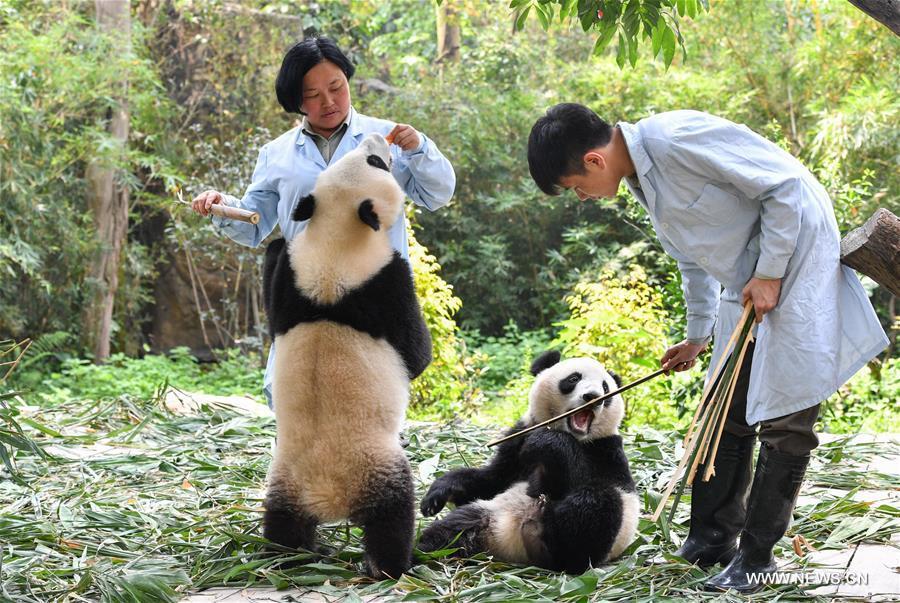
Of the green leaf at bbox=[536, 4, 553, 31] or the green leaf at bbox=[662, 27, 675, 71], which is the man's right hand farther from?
the green leaf at bbox=[536, 4, 553, 31]

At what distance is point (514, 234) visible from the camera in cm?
1073

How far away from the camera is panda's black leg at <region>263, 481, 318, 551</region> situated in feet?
9.89

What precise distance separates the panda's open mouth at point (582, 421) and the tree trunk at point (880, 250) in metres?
1.00

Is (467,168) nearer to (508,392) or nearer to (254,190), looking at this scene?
(508,392)

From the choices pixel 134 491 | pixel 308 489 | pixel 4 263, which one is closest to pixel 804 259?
pixel 308 489

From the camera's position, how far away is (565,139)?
284cm

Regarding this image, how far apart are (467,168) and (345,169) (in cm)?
768

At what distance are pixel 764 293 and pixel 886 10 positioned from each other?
88cm

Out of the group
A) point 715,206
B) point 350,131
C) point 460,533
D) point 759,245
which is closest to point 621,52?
point 715,206

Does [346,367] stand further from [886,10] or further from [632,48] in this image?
[886,10]

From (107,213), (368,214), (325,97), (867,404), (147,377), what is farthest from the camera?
(107,213)

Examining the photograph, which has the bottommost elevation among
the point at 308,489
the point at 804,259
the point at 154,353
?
the point at 154,353

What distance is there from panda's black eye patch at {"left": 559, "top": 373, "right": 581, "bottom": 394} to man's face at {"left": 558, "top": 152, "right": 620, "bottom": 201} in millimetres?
768

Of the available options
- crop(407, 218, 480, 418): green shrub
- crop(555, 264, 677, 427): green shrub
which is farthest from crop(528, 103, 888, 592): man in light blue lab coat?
crop(407, 218, 480, 418): green shrub
